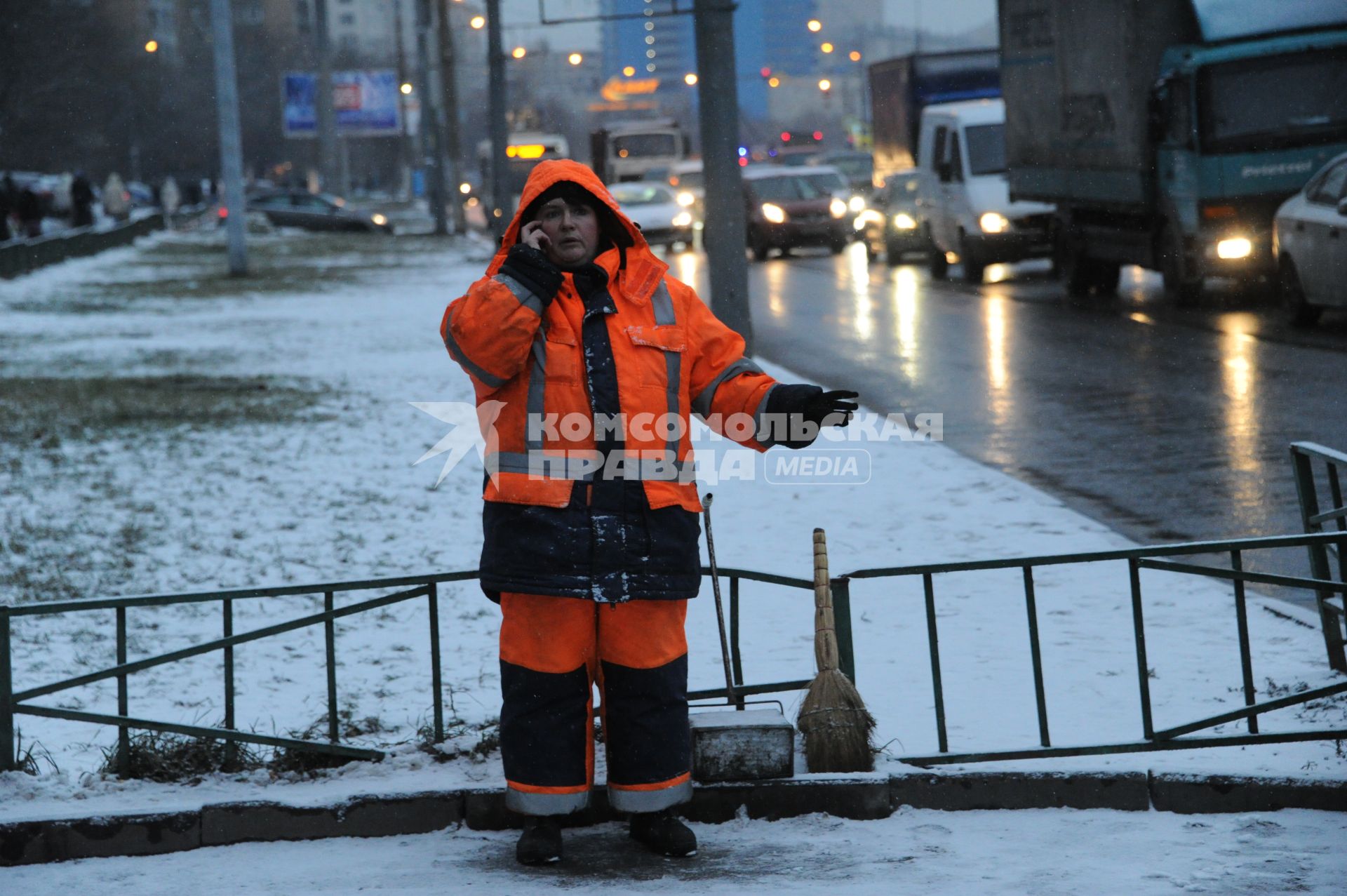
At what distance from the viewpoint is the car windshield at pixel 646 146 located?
51344mm

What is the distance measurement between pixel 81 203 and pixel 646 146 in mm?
16024

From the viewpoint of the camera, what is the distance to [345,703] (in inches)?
228

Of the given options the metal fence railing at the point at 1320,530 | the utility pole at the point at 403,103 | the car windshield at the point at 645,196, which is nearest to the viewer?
the metal fence railing at the point at 1320,530

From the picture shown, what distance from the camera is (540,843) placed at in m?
4.13

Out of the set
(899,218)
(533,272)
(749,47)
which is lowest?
(533,272)

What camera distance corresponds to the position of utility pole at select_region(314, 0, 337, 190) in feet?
177

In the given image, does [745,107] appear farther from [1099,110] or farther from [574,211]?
[574,211]

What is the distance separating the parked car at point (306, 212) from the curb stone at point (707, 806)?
48.5 meters

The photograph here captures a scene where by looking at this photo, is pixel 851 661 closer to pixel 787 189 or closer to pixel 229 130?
pixel 787 189

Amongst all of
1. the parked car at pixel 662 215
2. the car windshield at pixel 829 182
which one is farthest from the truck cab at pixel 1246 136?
the parked car at pixel 662 215

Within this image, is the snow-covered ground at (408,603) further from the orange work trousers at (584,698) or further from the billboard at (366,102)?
the billboard at (366,102)

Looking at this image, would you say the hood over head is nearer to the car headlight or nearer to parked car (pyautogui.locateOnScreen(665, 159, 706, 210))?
the car headlight

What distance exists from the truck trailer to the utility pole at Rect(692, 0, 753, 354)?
17175 millimetres

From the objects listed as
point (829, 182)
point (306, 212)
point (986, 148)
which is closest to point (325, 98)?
point (306, 212)
